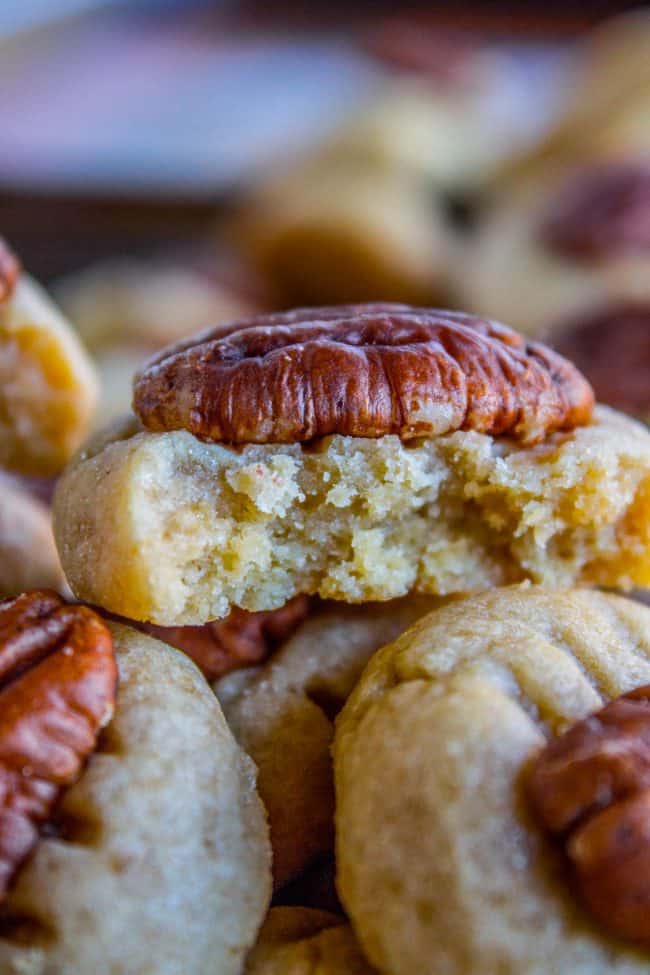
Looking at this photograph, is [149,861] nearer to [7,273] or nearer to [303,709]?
[303,709]

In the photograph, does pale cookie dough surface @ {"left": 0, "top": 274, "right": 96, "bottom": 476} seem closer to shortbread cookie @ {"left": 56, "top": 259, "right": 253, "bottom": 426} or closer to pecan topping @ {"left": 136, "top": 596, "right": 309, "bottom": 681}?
pecan topping @ {"left": 136, "top": 596, "right": 309, "bottom": 681}

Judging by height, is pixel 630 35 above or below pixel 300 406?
above

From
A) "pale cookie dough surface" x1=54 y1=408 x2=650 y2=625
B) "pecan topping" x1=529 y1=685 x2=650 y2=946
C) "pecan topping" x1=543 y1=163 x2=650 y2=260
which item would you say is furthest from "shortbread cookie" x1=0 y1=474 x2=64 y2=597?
"pecan topping" x1=543 y1=163 x2=650 y2=260

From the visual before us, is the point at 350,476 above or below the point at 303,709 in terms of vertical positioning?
above

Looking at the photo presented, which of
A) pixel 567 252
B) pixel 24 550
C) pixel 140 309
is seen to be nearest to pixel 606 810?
pixel 24 550

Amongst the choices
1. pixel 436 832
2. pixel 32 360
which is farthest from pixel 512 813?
pixel 32 360

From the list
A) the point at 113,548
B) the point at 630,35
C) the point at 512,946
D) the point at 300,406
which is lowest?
the point at 512,946

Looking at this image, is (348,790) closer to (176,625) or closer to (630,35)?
(176,625)
